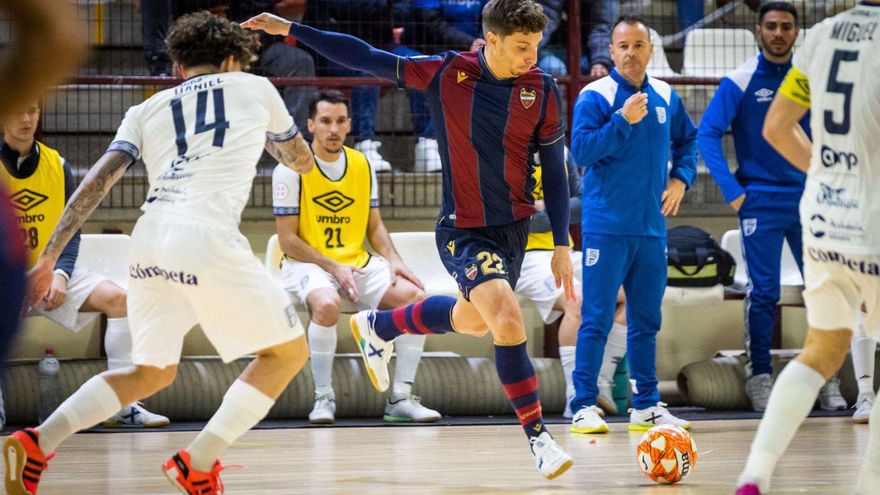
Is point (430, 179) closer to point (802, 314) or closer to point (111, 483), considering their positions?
point (802, 314)

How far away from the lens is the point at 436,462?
17.4ft

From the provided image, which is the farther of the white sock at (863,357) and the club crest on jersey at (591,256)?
the white sock at (863,357)

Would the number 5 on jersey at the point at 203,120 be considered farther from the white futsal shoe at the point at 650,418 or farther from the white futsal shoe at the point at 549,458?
the white futsal shoe at the point at 650,418

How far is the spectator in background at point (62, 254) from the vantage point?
683 centimetres

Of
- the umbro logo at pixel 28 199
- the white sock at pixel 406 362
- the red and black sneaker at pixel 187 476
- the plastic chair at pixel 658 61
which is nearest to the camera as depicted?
the red and black sneaker at pixel 187 476

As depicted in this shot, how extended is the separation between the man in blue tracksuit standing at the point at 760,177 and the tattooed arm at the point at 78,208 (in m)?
4.05

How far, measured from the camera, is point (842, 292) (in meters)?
3.52

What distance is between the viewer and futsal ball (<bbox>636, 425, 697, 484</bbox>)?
4.55 metres

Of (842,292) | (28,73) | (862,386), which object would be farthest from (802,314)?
(28,73)

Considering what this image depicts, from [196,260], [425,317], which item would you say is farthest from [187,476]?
[425,317]

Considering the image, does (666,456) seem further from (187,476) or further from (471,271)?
(187,476)

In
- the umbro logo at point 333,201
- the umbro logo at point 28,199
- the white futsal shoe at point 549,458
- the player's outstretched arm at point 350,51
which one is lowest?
the white futsal shoe at point 549,458

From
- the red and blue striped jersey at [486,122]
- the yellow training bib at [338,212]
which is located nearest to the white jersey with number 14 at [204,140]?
the red and blue striped jersey at [486,122]

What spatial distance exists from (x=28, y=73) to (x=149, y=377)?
2.58m
